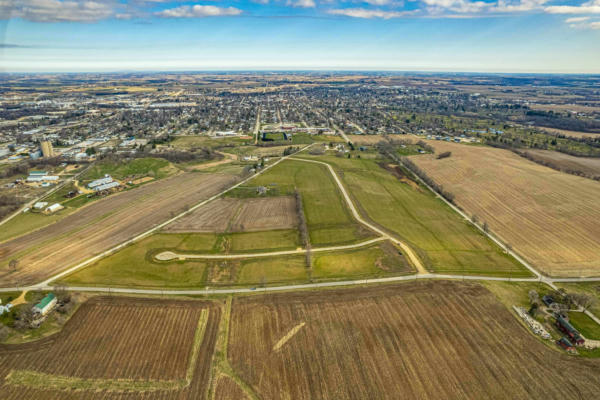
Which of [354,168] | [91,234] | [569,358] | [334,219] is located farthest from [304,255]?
[354,168]

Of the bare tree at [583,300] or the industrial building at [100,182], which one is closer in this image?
the bare tree at [583,300]

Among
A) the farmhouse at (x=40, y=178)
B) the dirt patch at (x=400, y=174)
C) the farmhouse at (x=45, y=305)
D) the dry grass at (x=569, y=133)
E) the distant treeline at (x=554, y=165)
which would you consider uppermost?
the dry grass at (x=569, y=133)

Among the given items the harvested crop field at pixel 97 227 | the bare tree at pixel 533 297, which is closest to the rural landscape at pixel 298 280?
the harvested crop field at pixel 97 227

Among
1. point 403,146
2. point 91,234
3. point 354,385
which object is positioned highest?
point 403,146

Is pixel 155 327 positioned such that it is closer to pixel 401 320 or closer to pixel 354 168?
pixel 401 320

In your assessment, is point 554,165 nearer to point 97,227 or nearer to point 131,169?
point 97,227

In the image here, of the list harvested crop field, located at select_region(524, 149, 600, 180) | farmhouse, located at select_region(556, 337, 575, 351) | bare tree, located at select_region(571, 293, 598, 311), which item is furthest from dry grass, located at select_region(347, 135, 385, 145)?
farmhouse, located at select_region(556, 337, 575, 351)

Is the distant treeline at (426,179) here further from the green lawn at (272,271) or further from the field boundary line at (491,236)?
the green lawn at (272,271)
